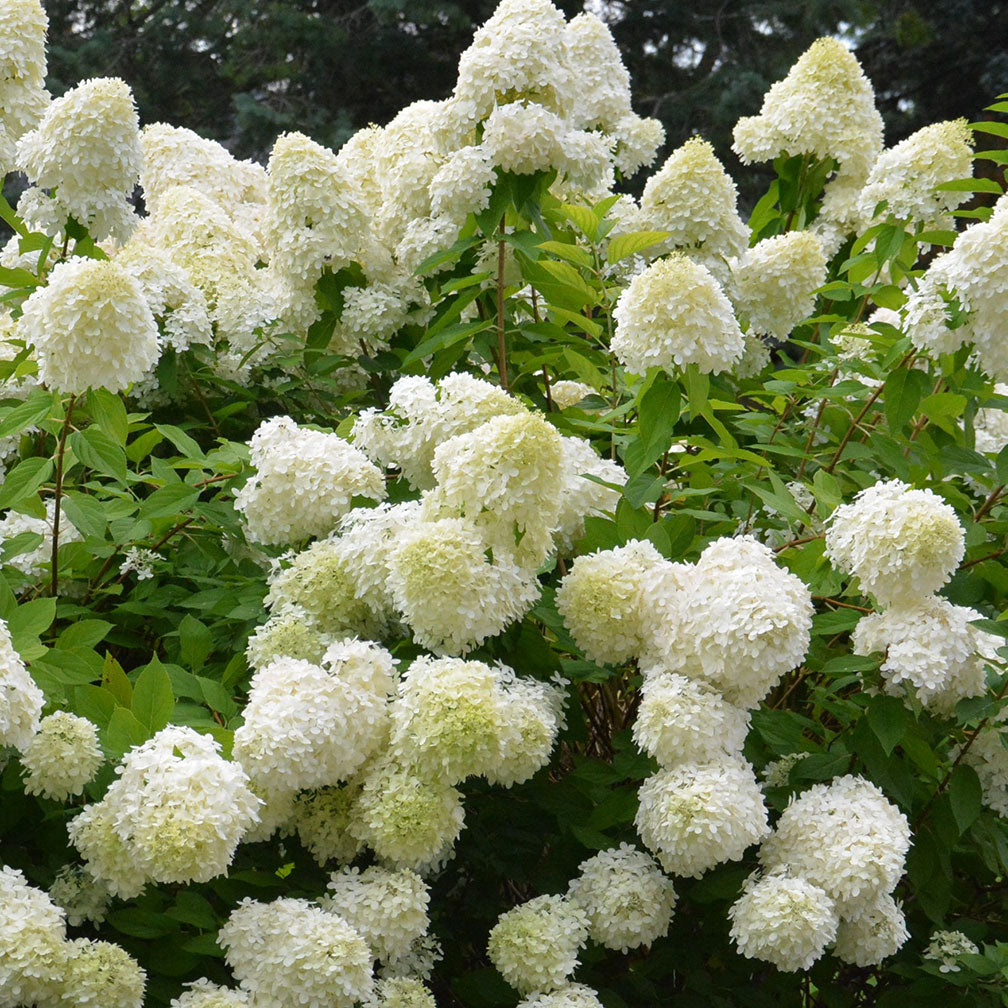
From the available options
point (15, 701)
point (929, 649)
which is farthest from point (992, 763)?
point (15, 701)

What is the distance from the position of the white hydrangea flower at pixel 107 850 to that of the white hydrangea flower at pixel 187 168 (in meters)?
2.41

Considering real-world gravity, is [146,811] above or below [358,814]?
above

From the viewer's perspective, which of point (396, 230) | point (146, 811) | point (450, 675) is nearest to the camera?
point (146, 811)

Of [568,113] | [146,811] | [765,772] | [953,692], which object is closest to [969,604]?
[953,692]

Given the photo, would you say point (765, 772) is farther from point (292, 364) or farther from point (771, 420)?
point (292, 364)

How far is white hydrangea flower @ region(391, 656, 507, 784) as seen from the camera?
1931 mm

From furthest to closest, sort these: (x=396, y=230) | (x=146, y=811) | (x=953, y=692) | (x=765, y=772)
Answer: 1. (x=396, y=230)
2. (x=765, y=772)
3. (x=953, y=692)
4. (x=146, y=811)

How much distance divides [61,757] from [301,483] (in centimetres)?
58

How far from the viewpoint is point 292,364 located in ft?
10.3

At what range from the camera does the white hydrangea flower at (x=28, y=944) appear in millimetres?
1819

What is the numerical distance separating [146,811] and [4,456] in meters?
1.40

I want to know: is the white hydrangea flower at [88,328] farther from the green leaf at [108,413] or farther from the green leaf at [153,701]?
the green leaf at [153,701]

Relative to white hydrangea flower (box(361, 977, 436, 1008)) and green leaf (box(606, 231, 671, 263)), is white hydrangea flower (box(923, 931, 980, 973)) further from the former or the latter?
green leaf (box(606, 231, 671, 263))

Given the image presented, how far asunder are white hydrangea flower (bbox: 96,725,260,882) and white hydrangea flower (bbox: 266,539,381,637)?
1.05 ft
